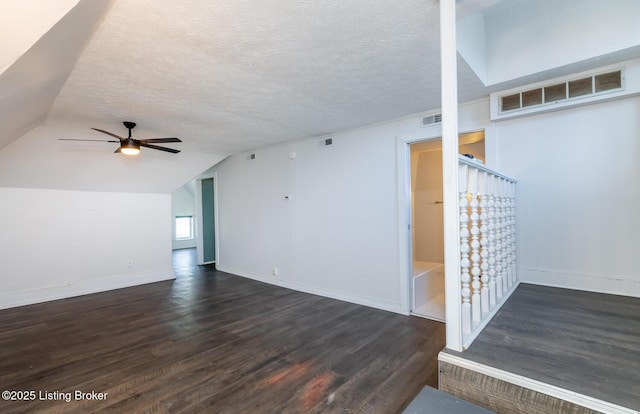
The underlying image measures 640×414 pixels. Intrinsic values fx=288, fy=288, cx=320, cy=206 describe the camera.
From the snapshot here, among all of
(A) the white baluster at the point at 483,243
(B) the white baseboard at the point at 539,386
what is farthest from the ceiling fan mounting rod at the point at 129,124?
(B) the white baseboard at the point at 539,386

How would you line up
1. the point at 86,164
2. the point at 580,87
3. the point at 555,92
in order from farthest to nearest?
1. the point at 86,164
2. the point at 555,92
3. the point at 580,87

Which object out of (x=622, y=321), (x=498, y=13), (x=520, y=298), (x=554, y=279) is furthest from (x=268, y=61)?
(x=554, y=279)

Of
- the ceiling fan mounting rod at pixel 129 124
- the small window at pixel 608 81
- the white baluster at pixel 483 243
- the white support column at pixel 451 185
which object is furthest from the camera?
the ceiling fan mounting rod at pixel 129 124

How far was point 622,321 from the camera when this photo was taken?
1837 millimetres

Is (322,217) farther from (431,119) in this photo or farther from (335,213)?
(431,119)

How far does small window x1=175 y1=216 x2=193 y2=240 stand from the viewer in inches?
398

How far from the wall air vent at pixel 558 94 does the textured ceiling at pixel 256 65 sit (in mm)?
273

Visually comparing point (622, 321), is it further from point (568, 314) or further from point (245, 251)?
point (245, 251)

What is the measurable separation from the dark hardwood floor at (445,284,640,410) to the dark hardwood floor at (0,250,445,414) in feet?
2.53

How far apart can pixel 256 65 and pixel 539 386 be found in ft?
8.38

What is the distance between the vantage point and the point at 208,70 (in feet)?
7.52

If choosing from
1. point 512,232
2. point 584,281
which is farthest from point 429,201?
point 584,281

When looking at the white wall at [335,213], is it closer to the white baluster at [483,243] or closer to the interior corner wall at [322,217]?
the interior corner wall at [322,217]

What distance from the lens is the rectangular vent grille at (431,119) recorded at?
3314 millimetres
